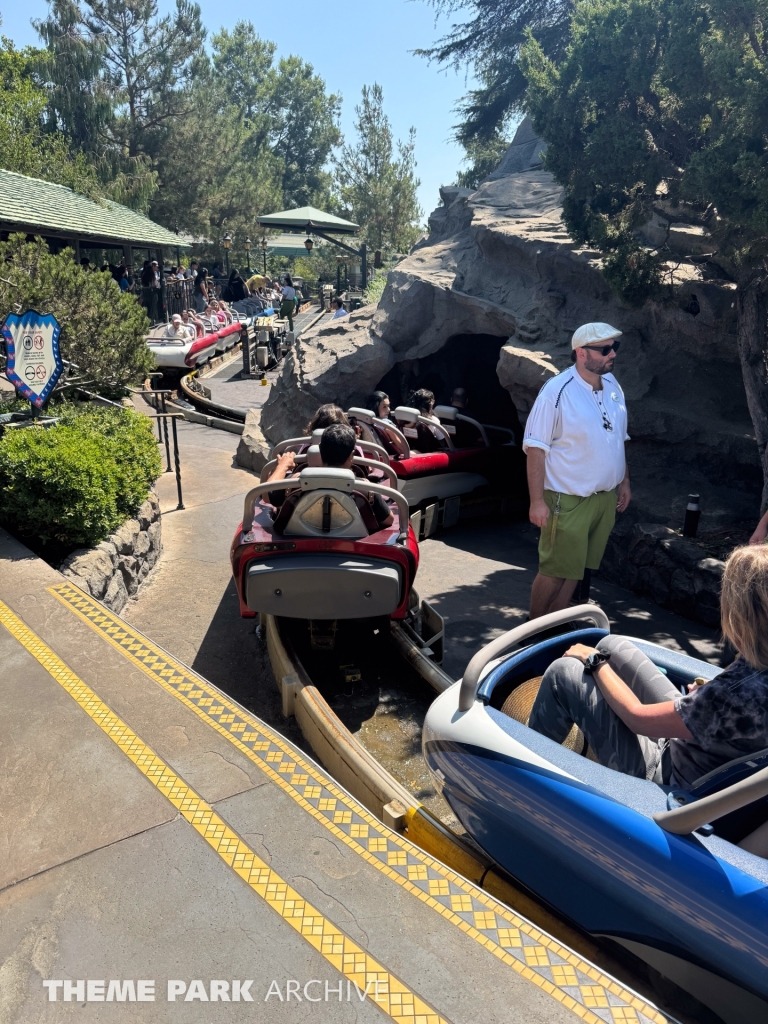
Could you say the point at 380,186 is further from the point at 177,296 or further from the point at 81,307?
the point at 81,307

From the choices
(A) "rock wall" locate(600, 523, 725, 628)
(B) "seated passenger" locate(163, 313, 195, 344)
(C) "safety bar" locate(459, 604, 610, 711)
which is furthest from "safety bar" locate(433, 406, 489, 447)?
(B) "seated passenger" locate(163, 313, 195, 344)

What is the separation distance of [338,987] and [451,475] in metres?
6.60

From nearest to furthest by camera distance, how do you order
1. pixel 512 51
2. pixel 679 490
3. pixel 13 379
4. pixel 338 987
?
pixel 338 987 → pixel 13 379 → pixel 679 490 → pixel 512 51

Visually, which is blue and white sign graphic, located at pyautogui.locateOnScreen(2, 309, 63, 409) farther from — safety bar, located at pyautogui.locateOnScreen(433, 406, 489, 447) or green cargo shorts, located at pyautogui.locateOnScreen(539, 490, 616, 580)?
green cargo shorts, located at pyautogui.locateOnScreen(539, 490, 616, 580)

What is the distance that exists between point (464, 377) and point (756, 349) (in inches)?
256

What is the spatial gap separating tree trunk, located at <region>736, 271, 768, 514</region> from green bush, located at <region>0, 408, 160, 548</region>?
5365 mm

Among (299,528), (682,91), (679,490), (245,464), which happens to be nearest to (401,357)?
(245,464)

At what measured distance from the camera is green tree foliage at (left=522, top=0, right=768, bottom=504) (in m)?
5.34

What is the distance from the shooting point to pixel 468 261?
10219mm

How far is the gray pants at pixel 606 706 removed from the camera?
2574 mm

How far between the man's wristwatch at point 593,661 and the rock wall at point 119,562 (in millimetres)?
3757

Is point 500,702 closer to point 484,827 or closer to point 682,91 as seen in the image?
point 484,827

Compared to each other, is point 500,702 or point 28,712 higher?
point 500,702

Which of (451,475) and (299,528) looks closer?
(299,528)
